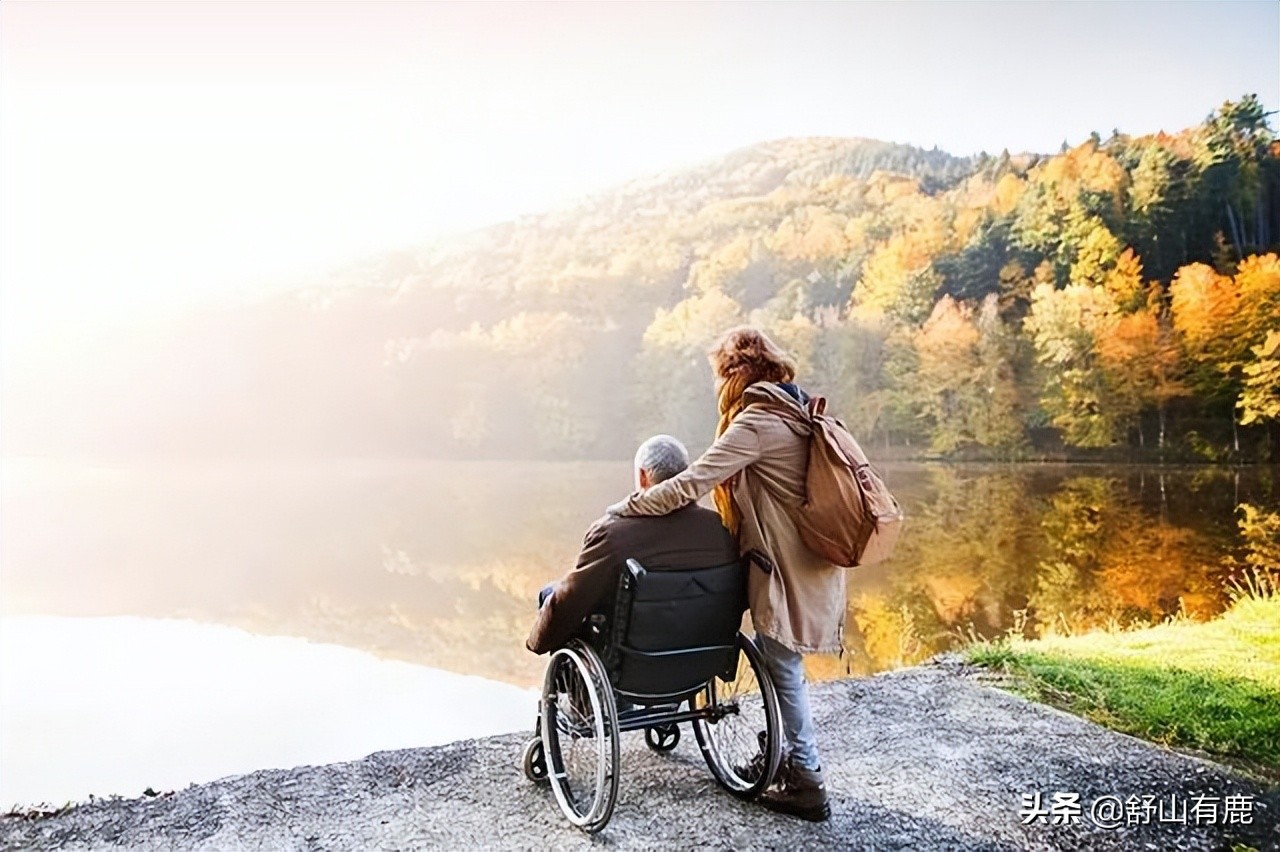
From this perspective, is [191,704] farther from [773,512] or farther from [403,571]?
[773,512]

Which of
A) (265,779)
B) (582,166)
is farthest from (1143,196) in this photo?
(265,779)

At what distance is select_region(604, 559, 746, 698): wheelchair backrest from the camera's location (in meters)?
2.27

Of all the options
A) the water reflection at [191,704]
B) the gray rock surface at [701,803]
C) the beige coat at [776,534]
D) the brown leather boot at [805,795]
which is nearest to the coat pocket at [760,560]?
the beige coat at [776,534]

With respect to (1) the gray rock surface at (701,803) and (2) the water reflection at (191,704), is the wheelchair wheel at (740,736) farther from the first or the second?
(2) the water reflection at (191,704)

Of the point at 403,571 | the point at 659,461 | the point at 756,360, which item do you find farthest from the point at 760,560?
the point at 403,571

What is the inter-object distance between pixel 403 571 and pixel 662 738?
3.90 meters

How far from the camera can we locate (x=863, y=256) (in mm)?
7660

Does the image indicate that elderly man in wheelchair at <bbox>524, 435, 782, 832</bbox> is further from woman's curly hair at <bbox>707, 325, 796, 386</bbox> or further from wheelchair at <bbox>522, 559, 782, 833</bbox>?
woman's curly hair at <bbox>707, 325, 796, 386</bbox>

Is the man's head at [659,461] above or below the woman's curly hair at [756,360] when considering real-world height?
below

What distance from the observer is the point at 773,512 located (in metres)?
2.40

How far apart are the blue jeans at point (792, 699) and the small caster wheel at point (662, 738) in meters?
0.60

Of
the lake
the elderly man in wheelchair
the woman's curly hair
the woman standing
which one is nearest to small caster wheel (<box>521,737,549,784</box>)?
the elderly man in wheelchair

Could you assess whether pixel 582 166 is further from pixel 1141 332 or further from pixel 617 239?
pixel 1141 332

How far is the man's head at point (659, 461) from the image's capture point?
2412 millimetres
